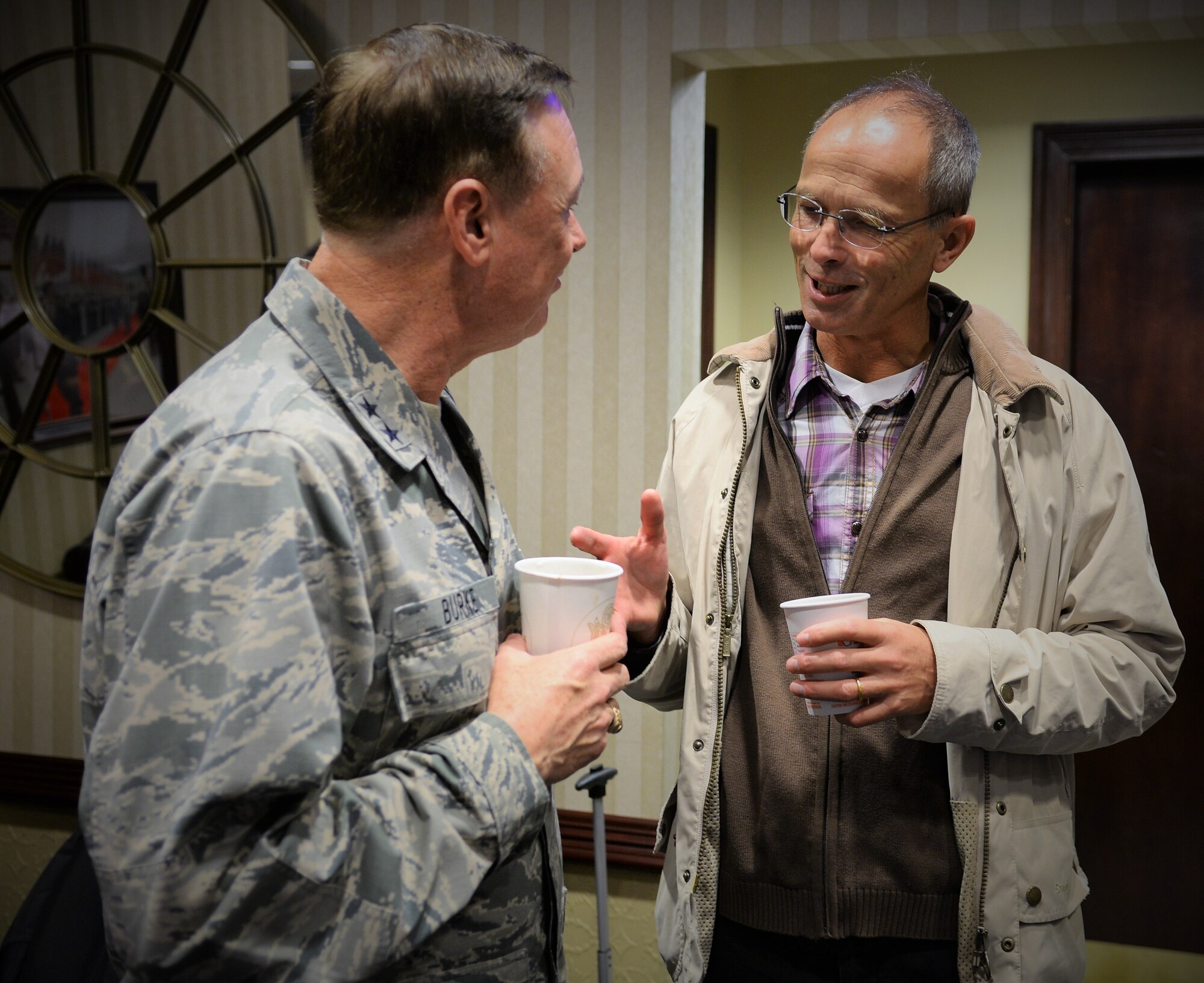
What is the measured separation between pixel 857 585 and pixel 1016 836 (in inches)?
15.7

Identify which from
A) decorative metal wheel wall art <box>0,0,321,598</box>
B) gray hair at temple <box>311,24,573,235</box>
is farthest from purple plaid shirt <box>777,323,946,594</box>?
decorative metal wheel wall art <box>0,0,321,598</box>

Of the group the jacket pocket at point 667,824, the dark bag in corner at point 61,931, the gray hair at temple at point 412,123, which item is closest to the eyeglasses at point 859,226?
the gray hair at temple at point 412,123

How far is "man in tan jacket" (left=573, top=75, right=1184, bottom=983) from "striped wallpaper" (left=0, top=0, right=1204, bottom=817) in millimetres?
736

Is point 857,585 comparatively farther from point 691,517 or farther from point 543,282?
point 543,282

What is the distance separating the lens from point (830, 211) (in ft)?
5.10

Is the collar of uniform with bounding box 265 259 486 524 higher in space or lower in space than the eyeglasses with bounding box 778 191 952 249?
lower

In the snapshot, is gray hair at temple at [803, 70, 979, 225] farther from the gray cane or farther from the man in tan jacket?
the gray cane

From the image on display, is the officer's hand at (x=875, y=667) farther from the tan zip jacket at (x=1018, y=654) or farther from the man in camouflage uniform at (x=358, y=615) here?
the man in camouflage uniform at (x=358, y=615)

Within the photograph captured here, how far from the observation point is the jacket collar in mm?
1445

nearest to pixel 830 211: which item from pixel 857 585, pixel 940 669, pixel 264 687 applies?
pixel 857 585

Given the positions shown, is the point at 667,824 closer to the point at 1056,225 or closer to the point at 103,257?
the point at 103,257

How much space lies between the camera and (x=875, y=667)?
1.30 meters

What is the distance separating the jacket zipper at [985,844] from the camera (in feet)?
4.51

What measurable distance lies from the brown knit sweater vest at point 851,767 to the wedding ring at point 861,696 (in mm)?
160
